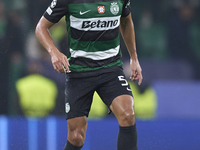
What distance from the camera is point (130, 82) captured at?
7977 millimetres

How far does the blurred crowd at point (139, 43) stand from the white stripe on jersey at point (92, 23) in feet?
10.9

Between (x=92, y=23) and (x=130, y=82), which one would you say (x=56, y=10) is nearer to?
(x=92, y=23)

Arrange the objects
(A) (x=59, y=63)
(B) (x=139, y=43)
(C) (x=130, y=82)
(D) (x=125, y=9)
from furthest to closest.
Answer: (B) (x=139, y=43) → (C) (x=130, y=82) → (D) (x=125, y=9) → (A) (x=59, y=63)

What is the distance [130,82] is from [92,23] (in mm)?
3511

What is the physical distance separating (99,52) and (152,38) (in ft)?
13.8

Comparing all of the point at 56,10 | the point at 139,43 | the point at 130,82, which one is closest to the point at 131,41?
the point at 56,10

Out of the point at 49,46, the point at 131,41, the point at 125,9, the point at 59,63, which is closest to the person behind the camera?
the point at 59,63

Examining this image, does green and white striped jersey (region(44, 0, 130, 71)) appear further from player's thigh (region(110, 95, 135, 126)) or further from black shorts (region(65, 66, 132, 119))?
player's thigh (region(110, 95, 135, 126))

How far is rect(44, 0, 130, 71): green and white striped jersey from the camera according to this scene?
454 cm

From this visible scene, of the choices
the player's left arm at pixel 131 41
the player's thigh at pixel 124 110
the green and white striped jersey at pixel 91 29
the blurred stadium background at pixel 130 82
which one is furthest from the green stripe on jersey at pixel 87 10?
the blurred stadium background at pixel 130 82

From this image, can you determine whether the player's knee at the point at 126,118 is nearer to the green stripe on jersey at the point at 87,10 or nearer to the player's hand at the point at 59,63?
the player's hand at the point at 59,63

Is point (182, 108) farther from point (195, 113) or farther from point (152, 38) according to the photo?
point (152, 38)

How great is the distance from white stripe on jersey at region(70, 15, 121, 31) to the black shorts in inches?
16.3

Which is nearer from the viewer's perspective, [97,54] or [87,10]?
[87,10]
